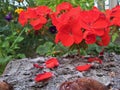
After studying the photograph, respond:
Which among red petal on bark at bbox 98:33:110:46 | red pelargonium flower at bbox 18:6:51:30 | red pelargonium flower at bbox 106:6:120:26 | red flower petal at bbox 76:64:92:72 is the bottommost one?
red flower petal at bbox 76:64:92:72

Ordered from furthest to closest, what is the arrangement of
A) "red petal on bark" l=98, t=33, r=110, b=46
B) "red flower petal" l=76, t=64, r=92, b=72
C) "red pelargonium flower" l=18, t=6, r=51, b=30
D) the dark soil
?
"red pelargonium flower" l=18, t=6, r=51, b=30 → "red petal on bark" l=98, t=33, r=110, b=46 → "red flower petal" l=76, t=64, r=92, b=72 → the dark soil

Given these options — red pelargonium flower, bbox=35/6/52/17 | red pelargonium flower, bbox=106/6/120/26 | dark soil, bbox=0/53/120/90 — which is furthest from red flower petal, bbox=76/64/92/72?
red pelargonium flower, bbox=35/6/52/17

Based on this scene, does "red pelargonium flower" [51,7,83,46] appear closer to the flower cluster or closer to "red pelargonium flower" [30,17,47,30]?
the flower cluster

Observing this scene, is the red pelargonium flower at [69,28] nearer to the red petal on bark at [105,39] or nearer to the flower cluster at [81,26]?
the flower cluster at [81,26]

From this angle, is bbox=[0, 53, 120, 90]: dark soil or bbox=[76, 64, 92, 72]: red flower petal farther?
bbox=[76, 64, 92, 72]: red flower petal

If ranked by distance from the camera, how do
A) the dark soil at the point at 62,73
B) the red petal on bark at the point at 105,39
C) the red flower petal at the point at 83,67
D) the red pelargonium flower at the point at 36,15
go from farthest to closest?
the red pelargonium flower at the point at 36,15
the red petal on bark at the point at 105,39
the red flower petal at the point at 83,67
the dark soil at the point at 62,73

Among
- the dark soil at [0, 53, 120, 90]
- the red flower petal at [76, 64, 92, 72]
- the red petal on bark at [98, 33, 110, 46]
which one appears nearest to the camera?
the dark soil at [0, 53, 120, 90]

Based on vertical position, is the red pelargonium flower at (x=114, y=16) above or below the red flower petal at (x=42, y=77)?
above

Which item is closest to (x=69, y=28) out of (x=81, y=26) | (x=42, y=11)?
(x=81, y=26)

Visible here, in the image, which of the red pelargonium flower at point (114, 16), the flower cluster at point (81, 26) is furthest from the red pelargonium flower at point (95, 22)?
the red pelargonium flower at point (114, 16)
